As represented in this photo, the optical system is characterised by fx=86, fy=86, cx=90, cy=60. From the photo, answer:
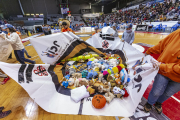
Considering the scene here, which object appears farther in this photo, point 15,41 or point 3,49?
point 3,49

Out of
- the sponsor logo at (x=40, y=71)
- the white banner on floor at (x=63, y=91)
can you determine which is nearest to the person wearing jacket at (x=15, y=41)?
the white banner on floor at (x=63, y=91)

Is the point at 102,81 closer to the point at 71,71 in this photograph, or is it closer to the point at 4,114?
the point at 71,71

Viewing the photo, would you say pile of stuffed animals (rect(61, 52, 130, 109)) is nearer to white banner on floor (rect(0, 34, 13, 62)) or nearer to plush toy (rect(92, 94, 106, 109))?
plush toy (rect(92, 94, 106, 109))

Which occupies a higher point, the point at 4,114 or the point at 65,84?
the point at 65,84

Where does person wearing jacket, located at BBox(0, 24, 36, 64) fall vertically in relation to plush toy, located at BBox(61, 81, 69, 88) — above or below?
above

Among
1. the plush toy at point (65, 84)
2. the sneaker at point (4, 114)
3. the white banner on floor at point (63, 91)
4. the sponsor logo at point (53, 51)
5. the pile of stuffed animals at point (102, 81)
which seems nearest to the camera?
the white banner on floor at point (63, 91)

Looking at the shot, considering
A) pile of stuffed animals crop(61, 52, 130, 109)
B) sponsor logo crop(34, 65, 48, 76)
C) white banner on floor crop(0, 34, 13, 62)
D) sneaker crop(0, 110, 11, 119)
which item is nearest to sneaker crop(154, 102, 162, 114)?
pile of stuffed animals crop(61, 52, 130, 109)

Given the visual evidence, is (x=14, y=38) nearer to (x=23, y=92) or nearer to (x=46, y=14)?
(x=23, y=92)

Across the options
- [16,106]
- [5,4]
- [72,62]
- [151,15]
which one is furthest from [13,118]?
[5,4]

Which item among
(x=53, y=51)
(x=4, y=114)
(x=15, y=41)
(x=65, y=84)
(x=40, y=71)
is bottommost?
(x=4, y=114)

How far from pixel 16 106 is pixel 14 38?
6.05 ft

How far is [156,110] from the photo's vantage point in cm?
154

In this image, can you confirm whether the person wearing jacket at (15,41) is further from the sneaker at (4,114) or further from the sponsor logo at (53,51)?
the sneaker at (4,114)

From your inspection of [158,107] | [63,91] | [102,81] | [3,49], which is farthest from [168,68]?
[3,49]
